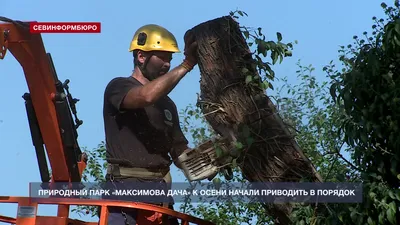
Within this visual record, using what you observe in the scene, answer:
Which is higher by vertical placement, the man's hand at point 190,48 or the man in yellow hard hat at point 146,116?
the man's hand at point 190,48

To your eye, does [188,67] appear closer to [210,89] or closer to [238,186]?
[210,89]

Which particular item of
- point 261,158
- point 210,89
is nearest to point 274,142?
point 261,158

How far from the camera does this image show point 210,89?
6.62 meters

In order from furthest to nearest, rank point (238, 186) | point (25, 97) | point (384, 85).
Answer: point (238, 186)
point (25, 97)
point (384, 85)

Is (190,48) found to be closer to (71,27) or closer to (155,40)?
(155,40)

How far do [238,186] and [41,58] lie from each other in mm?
1987

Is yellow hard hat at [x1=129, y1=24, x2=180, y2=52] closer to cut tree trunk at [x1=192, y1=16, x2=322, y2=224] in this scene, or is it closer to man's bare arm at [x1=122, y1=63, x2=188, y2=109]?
cut tree trunk at [x1=192, y1=16, x2=322, y2=224]

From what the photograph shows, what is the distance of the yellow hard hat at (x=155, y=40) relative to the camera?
662 cm

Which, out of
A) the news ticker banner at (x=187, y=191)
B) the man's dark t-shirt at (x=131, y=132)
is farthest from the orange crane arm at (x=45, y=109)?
the man's dark t-shirt at (x=131, y=132)

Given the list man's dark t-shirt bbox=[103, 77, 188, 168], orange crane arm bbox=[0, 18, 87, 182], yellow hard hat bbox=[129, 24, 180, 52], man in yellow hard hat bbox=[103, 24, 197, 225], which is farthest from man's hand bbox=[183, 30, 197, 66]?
orange crane arm bbox=[0, 18, 87, 182]

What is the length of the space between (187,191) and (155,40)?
116cm

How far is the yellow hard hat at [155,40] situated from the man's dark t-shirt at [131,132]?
0.97 ft

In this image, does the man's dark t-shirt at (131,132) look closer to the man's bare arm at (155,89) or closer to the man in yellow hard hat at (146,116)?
the man in yellow hard hat at (146,116)

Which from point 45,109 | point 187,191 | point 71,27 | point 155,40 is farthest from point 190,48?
point 71,27
